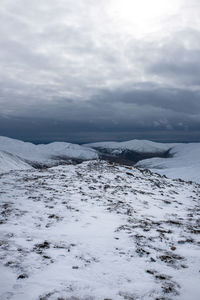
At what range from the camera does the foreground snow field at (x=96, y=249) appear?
443cm

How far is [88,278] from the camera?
15.7 ft

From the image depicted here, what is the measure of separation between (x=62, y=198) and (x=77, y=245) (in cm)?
618

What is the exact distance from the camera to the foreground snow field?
4434 mm

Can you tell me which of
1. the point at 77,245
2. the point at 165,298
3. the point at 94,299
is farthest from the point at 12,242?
the point at 165,298

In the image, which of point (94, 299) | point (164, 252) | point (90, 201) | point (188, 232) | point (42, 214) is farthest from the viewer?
point (90, 201)

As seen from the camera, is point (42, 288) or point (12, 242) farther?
point (12, 242)

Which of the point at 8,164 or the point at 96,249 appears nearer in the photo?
the point at 96,249

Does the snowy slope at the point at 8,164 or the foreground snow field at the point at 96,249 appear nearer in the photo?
the foreground snow field at the point at 96,249

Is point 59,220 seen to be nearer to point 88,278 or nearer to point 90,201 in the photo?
point 90,201

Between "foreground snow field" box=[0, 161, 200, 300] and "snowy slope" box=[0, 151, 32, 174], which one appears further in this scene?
"snowy slope" box=[0, 151, 32, 174]

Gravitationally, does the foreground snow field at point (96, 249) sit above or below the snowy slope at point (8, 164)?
above

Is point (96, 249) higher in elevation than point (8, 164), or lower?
higher

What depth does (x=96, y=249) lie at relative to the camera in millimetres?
6348

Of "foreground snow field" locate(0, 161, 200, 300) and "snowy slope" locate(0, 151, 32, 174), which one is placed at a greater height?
"foreground snow field" locate(0, 161, 200, 300)
